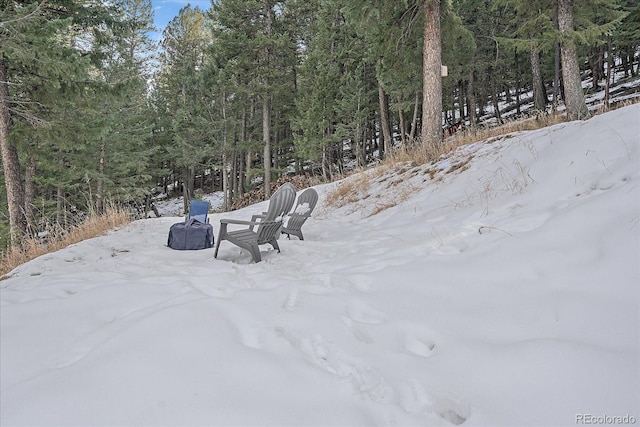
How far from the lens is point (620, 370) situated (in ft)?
4.15

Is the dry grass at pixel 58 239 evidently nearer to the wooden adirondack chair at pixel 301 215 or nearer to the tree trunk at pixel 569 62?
the wooden adirondack chair at pixel 301 215

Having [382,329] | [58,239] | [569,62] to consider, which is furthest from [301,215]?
[569,62]

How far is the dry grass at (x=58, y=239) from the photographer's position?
4730 mm

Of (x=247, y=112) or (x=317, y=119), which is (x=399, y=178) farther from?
(x=247, y=112)

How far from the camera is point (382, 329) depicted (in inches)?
69.5

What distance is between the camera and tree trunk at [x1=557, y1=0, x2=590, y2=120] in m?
6.56

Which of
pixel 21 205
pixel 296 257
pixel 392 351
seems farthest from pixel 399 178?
pixel 21 205

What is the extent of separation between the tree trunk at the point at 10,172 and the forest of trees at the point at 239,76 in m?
0.03

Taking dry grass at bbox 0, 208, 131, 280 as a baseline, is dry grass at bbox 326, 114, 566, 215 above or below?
above

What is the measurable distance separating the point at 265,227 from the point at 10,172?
6.64m

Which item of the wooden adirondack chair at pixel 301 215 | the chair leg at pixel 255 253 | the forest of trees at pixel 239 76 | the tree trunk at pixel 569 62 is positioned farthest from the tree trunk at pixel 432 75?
the chair leg at pixel 255 253

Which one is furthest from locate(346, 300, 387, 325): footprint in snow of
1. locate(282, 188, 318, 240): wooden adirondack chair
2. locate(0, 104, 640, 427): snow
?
locate(282, 188, 318, 240): wooden adirondack chair

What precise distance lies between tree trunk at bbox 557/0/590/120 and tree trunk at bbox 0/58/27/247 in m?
11.2

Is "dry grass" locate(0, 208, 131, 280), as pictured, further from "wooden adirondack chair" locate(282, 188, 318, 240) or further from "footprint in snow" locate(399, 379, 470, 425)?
"footprint in snow" locate(399, 379, 470, 425)
